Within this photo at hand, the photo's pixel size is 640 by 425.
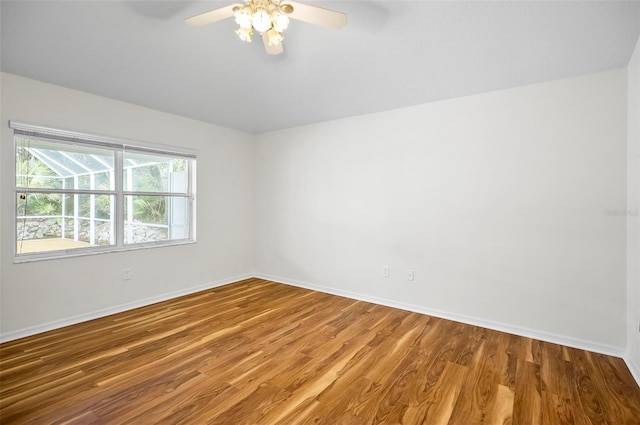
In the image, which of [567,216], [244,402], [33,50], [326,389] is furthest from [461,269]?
[33,50]

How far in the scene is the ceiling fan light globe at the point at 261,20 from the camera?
1556 millimetres

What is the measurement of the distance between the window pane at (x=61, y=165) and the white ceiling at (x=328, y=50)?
2.10ft

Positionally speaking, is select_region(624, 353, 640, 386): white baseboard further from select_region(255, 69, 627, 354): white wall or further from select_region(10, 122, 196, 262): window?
select_region(10, 122, 196, 262): window

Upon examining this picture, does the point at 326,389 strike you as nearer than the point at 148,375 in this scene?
Yes

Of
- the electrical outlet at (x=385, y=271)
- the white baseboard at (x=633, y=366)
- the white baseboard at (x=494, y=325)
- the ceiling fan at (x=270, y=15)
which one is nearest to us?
the ceiling fan at (x=270, y=15)

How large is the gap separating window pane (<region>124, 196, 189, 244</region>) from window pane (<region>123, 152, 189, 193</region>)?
13cm

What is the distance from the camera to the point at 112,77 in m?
2.76

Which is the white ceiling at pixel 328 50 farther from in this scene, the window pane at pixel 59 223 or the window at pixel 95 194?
the window pane at pixel 59 223

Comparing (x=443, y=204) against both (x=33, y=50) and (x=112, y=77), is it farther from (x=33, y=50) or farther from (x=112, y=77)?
(x=33, y=50)

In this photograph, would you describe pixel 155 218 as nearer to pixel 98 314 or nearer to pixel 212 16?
pixel 98 314

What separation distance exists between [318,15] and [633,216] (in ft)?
9.40

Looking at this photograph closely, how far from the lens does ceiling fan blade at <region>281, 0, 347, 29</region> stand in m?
1.56

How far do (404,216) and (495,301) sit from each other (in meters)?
1.30

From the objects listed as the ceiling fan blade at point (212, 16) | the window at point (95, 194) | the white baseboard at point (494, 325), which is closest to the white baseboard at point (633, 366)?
the white baseboard at point (494, 325)
